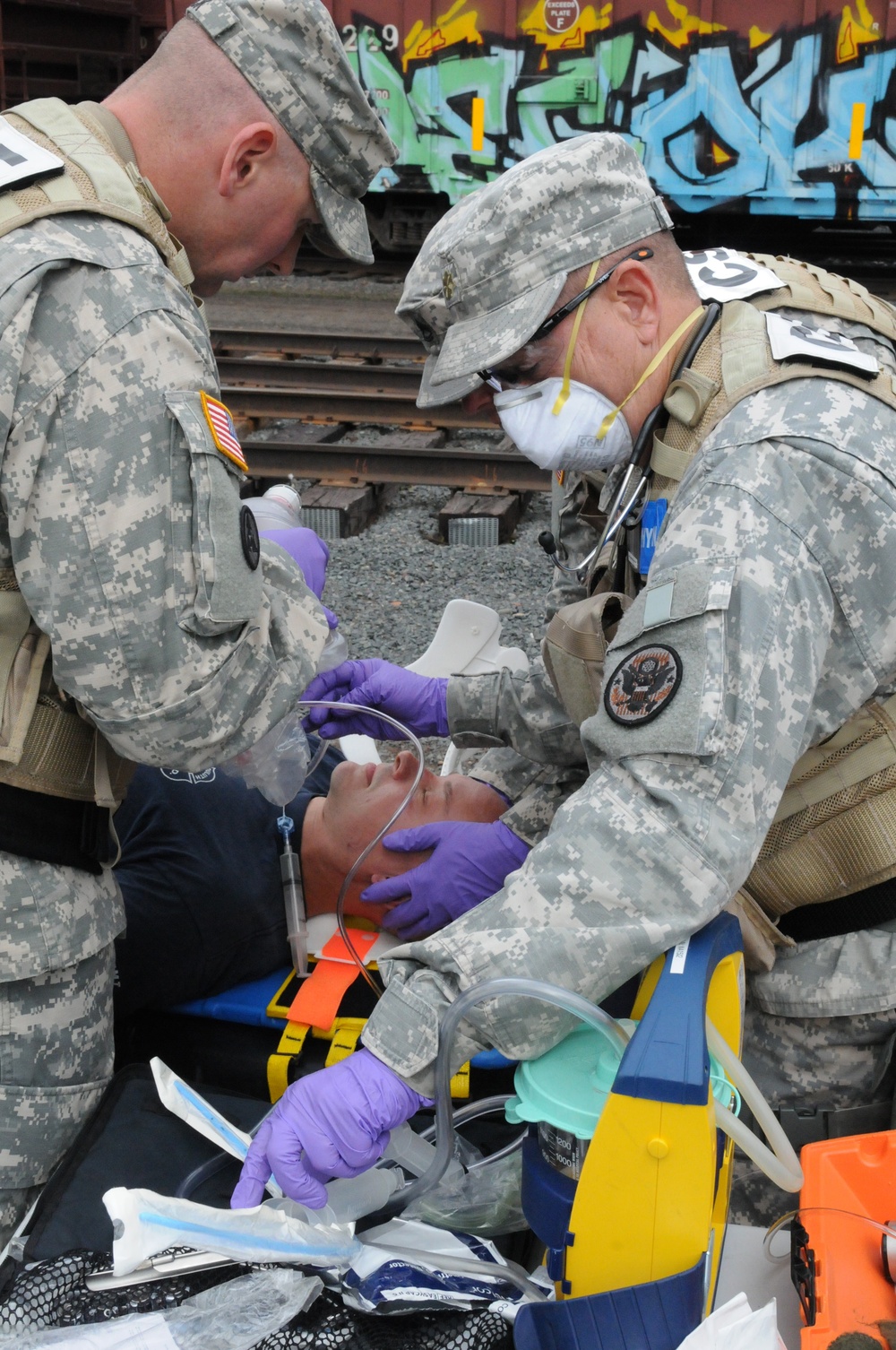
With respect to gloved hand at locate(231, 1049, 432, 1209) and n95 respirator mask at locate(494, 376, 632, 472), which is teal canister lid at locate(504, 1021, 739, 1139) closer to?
gloved hand at locate(231, 1049, 432, 1209)

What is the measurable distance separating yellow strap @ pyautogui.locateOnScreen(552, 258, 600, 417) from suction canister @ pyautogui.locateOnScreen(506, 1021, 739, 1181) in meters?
1.06

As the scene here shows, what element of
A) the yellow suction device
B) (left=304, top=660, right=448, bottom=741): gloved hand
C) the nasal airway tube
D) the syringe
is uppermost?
the yellow suction device

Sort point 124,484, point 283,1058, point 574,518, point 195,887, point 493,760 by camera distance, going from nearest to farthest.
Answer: point 124,484
point 283,1058
point 195,887
point 574,518
point 493,760

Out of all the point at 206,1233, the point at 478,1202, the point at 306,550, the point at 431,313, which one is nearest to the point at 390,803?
the point at 306,550

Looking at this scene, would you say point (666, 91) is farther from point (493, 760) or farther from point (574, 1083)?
point (574, 1083)

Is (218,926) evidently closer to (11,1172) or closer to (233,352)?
(11,1172)

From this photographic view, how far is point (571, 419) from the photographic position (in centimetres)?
226

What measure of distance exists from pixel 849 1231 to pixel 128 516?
1.52m

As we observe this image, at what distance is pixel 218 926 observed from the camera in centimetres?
287

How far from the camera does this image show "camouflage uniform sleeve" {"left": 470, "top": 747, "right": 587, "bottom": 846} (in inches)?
117

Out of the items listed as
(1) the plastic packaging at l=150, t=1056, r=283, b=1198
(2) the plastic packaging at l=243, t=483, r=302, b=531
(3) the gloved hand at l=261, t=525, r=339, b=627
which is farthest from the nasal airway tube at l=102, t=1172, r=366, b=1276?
(2) the plastic packaging at l=243, t=483, r=302, b=531

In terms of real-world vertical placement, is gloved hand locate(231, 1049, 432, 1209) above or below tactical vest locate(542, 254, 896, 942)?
below

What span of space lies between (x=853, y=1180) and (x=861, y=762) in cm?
67

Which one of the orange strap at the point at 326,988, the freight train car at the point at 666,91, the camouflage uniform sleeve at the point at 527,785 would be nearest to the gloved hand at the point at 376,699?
the camouflage uniform sleeve at the point at 527,785
